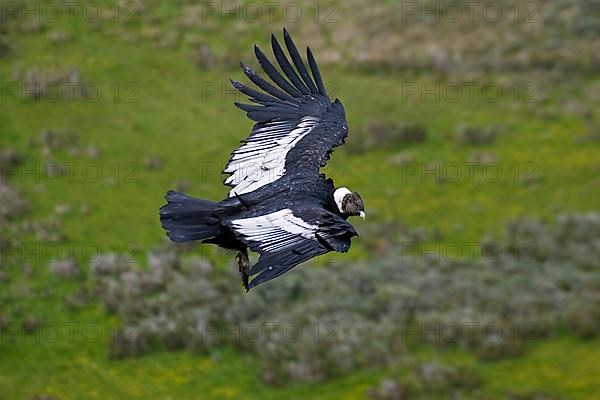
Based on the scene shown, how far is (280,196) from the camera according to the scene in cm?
1032

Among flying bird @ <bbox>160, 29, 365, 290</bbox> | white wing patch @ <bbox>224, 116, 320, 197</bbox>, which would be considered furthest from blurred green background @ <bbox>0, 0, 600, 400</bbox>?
white wing patch @ <bbox>224, 116, 320, 197</bbox>

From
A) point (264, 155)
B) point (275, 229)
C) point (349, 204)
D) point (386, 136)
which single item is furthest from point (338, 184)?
point (275, 229)

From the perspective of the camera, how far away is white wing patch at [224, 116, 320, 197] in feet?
35.8

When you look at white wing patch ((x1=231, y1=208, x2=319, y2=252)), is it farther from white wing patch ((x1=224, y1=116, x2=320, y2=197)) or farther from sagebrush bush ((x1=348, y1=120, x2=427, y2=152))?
sagebrush bush ((x1=348, y1=120, x2=427, y2=152))

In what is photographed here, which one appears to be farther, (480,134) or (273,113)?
(480,134)

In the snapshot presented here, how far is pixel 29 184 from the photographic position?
23.1 m

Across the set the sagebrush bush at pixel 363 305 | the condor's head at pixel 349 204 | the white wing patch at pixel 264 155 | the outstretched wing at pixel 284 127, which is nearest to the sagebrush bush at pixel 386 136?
the sagebrush bush at pixel 363 305

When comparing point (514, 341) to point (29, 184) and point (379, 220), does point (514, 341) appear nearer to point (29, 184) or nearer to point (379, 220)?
point (379, 220)

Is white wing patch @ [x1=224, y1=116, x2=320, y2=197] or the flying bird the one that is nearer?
the flying bird

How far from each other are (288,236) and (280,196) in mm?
1359

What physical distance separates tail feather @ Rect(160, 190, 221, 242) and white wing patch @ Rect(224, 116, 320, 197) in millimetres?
472

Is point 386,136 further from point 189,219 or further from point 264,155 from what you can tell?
point 189,219

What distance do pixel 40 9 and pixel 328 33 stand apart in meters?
7.42

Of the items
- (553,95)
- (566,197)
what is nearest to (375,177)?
(566,197)
